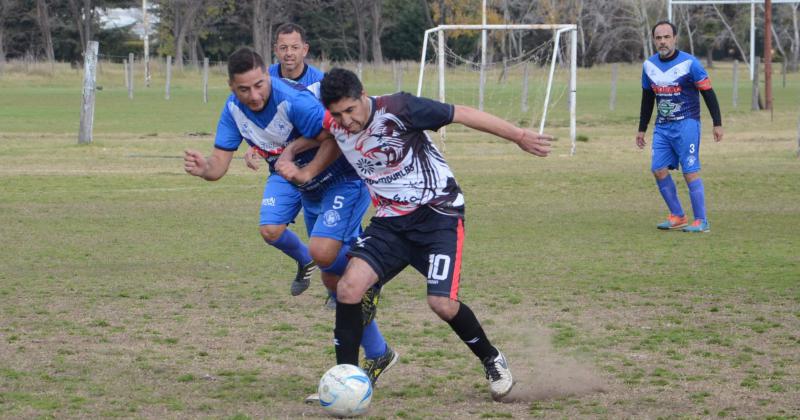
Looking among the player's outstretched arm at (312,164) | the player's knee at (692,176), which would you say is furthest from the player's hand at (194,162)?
the player's knee at (692,176)

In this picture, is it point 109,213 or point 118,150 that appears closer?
point 109,213

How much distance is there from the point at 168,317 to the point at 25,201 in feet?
26.1

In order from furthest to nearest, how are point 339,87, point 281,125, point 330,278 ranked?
point 330,278 → point 281,125 → point 339,87

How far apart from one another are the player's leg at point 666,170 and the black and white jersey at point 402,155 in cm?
696

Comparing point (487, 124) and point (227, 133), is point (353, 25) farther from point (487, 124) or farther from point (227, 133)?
point (487, 124)

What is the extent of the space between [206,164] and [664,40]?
6694 millimetres

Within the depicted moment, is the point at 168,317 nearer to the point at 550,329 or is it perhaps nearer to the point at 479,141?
the point at 550,329

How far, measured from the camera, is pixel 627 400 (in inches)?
219

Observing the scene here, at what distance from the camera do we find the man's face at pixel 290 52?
29.0 feet

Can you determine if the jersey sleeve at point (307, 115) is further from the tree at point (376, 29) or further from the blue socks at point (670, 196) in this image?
the tree at point (376, 29)

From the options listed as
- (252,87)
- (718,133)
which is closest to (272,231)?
(252,87)

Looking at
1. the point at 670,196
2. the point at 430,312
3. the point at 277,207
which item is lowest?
the point at 430,312

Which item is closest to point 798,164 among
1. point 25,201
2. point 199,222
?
point 199,222

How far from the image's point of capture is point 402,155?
5707 mm
